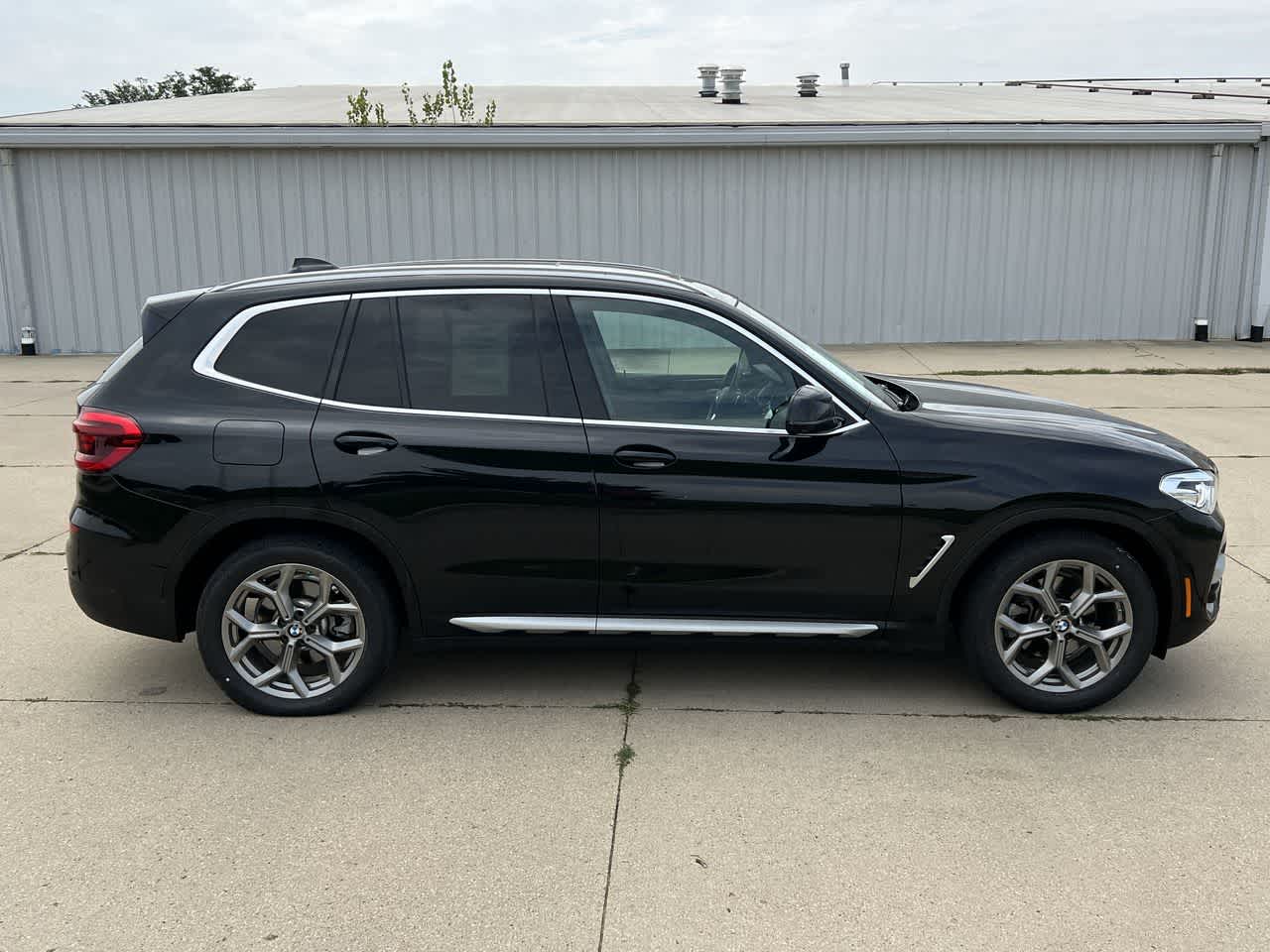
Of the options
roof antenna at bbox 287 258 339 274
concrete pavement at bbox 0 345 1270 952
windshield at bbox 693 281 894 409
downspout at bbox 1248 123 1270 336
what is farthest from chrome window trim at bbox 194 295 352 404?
downspout at bbox 1248 123 1270 336

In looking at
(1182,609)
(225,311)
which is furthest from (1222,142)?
(225,311)

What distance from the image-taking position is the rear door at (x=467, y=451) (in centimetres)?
449

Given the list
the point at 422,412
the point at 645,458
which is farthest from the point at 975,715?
the point at 422,412

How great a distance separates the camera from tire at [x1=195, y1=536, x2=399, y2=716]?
14.8 ft

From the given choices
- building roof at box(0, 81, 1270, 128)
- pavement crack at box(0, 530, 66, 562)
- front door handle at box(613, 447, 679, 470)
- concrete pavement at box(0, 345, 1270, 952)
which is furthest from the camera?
building roof at box(0, 81, 1270, 128)

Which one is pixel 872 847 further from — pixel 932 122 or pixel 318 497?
pixel 932 122

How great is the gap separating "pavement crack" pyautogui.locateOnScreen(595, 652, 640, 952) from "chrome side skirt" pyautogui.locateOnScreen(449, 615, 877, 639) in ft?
1.19

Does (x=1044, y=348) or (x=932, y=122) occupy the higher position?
(x=932, y=122)

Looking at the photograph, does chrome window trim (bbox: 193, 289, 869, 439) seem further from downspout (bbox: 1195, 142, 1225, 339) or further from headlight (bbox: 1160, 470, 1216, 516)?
downspout (bbox: 1195, 142, 1225, 339)

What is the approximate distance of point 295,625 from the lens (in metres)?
4.56

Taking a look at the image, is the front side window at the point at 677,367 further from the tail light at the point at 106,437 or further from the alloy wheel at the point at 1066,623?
the tail light at the point at 106,437

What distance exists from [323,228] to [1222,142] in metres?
11.4

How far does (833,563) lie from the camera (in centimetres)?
453

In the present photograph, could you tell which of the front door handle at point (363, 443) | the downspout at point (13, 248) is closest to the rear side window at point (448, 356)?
the front door handle at point (363, 443)
